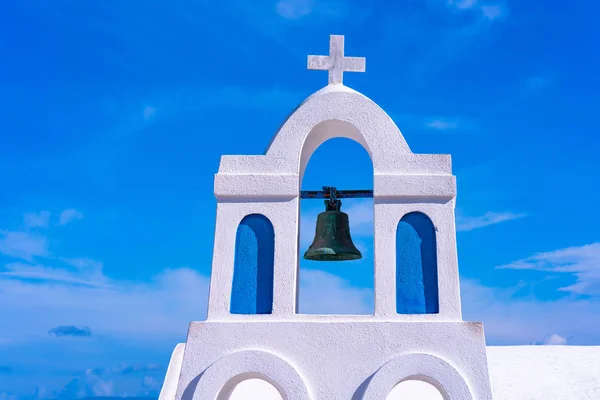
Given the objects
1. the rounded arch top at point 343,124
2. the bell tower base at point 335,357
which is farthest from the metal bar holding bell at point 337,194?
the bell tower base at point 335,357

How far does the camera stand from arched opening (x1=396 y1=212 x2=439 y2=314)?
5258 mm

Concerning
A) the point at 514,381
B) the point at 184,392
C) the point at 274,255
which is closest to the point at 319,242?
the point at 274,255

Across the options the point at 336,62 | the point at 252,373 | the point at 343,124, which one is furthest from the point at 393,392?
the point at 336,62

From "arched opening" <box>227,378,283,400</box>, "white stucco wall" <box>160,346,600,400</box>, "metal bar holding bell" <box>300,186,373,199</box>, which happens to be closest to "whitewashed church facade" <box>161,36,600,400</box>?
"metal bar holding bell" <box>300,186,373,199</box>

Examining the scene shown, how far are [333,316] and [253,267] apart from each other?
0.76 metres

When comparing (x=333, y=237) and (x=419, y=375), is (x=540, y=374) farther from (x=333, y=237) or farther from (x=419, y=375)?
(x=419, y=375)

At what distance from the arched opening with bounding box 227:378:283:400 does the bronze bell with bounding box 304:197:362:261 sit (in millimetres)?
1701

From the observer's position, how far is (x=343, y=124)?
578 centimetres

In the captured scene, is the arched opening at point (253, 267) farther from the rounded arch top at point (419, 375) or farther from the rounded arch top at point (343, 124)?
the rounded arch top at point (419, 375)

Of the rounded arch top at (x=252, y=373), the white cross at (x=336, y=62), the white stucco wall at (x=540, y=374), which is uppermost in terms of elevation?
the white cross at (x=336, y=62)

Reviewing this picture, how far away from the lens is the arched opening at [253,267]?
5.30 metres

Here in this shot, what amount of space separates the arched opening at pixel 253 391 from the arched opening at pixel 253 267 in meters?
1.88

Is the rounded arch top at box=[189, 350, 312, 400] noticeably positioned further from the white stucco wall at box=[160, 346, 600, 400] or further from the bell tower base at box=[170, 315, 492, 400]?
the white stucco wall at box=[160, 346, 600, 400]

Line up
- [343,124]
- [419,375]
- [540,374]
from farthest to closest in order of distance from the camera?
[540,374]
[343,124]
[419,375]
